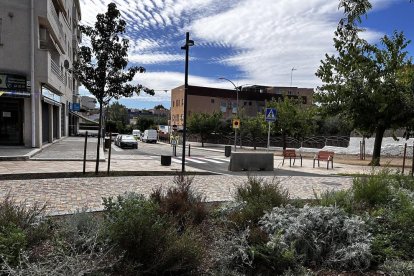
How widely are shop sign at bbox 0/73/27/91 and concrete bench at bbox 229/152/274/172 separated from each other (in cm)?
1156

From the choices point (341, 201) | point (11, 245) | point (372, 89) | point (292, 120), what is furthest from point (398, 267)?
point (292, 120)

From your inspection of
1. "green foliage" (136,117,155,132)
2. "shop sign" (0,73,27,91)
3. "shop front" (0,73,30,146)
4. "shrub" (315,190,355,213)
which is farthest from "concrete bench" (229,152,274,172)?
"green foliage" (136,117,155,132)

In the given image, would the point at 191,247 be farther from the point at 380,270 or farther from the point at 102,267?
the point at 380,270

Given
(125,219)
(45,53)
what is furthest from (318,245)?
(45,53)

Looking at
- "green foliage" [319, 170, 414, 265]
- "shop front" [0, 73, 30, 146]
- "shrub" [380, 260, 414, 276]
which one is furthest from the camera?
"shop front" [0, 73, 30, 146]

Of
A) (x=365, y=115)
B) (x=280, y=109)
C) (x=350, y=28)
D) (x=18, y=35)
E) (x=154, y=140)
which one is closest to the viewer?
(x=350, y=28)

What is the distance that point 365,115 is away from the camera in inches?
801

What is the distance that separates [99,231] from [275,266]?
1.95 meters

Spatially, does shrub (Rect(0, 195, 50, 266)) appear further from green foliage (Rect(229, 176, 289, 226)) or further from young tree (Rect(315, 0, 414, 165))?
young tree (Rect(315, 0, 414, 165))

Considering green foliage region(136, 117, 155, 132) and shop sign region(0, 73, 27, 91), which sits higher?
shop sign region(0, 73, 27, 91)

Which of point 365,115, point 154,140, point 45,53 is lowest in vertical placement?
point 154,140

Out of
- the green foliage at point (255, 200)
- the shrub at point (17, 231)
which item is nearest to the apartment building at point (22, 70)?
the shrub at point (17, 231)

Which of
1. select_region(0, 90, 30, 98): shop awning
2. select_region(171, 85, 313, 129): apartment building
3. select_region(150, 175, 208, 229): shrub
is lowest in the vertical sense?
select_region(150, 175, 208, 229): shrub

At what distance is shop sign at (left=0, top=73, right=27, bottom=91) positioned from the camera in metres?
17.5
